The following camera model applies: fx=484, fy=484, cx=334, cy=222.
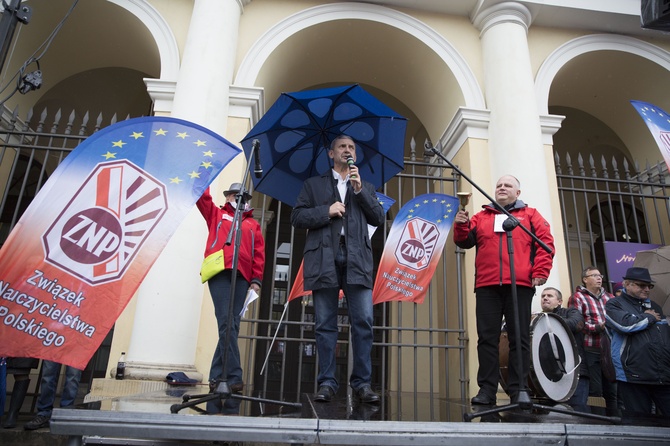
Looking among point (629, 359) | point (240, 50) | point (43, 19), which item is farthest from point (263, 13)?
point (629, 359)

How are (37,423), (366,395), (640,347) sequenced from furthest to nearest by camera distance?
(640,347) → (37,423) → (366,395)

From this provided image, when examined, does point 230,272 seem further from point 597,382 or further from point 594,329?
point 597,382

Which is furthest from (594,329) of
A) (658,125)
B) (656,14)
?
(656,14)

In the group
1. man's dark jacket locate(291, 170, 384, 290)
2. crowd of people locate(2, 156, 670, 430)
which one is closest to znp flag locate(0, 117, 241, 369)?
crowd of people locate(2, 156, 670, 430)

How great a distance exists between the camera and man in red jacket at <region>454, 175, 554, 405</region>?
3.94 metres

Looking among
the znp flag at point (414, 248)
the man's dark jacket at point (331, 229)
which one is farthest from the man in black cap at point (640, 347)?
the man's dark jacket at point (331, 229)

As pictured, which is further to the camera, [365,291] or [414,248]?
[414,248]

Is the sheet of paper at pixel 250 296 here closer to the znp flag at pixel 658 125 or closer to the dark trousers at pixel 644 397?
the dark trousers at pixel 644 397

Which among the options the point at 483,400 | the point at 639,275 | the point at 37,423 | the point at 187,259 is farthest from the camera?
the point at 187,259

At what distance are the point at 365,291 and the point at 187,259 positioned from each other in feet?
9.30

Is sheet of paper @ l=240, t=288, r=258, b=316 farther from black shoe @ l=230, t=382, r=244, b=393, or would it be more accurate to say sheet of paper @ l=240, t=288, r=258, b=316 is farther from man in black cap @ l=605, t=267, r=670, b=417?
man in black cap @ l=605, t=267, r=670, b=417

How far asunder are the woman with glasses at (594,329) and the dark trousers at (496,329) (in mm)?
1745

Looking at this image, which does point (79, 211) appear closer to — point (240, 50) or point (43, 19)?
point (240, 50)

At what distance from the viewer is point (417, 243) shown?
605cm
